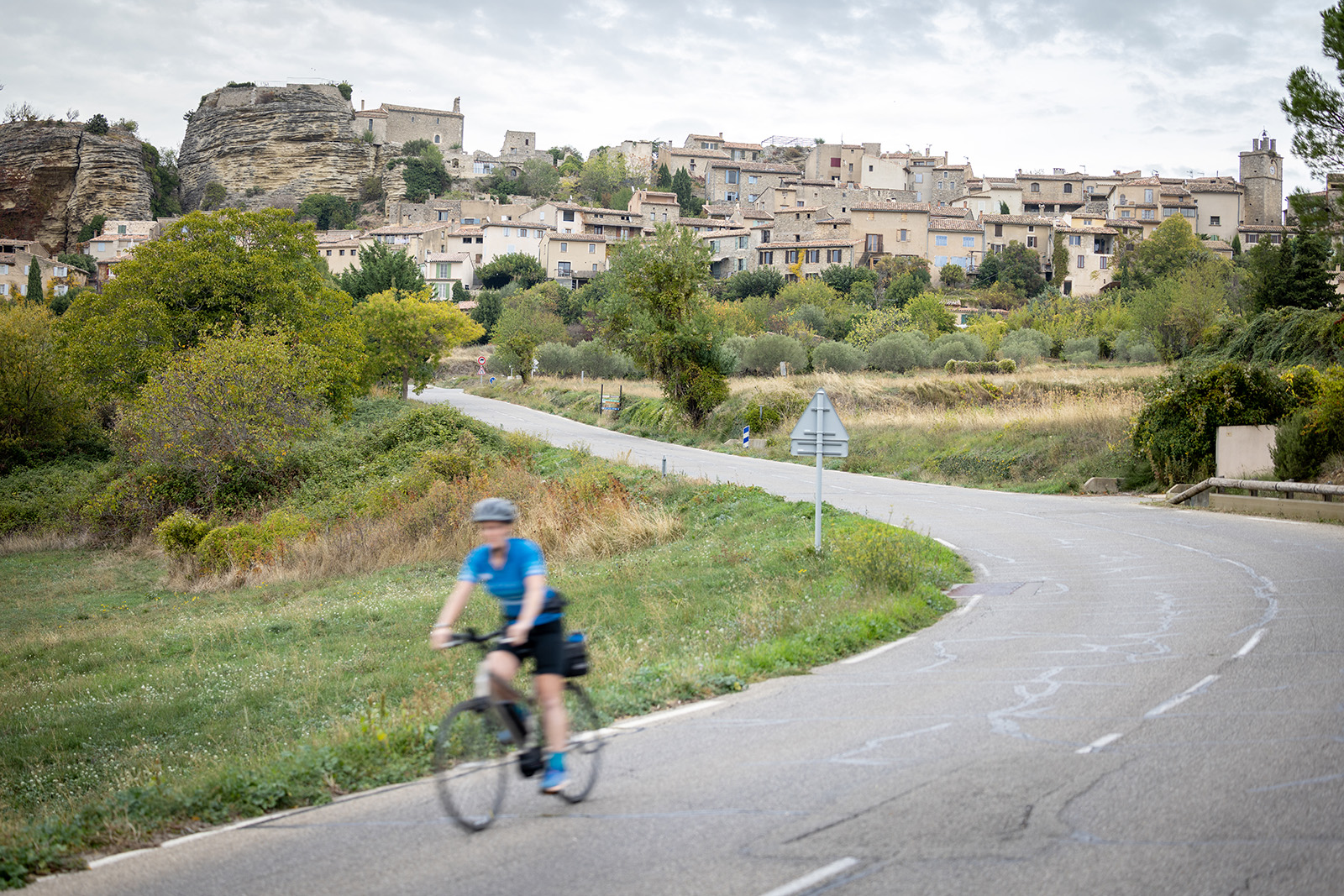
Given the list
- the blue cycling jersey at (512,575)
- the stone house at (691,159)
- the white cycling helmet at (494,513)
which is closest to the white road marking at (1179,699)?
the blue cycling jersey at (512,575)

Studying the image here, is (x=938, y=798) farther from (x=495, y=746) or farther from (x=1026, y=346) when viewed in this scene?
(x=1026, y=346)

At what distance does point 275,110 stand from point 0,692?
515 ft

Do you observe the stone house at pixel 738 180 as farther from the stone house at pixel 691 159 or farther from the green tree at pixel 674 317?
the green tree at pixel 674 317

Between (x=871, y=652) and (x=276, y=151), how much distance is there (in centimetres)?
15889

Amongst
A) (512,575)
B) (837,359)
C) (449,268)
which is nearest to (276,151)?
(449,268)

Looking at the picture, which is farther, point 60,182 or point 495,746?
point 60,182

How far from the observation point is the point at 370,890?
5031 mm

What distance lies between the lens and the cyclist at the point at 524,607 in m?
6.03

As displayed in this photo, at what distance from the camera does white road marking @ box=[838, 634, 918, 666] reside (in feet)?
33.3

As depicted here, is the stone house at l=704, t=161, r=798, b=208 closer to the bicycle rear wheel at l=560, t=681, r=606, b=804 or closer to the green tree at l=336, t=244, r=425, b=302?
the green tree at l=336, t=244, r=425, b=302

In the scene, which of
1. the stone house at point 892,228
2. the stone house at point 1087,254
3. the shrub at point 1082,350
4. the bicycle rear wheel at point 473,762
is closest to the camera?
the bicycle rear wheel at point 473,762

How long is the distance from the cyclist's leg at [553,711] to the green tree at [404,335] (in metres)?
56.7

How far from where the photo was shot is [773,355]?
6072 cm

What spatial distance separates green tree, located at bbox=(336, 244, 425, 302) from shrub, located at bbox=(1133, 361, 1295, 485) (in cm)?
5699
